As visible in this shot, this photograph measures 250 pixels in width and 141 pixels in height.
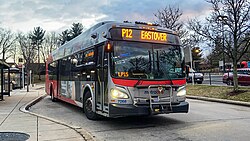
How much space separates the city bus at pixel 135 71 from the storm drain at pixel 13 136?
2403 mm

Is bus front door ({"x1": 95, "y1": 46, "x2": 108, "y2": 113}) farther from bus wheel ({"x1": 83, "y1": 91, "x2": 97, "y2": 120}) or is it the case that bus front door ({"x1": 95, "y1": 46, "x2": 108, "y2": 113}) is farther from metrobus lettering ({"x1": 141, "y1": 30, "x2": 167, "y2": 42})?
metrobus lettering ({"x1": 141, "y1": 30, "x2": 167, "y2": 42})

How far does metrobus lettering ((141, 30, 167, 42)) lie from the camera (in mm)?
8539

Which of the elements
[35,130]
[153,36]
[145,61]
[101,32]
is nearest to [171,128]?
[145,61]

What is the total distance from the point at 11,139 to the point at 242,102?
11.7 metres

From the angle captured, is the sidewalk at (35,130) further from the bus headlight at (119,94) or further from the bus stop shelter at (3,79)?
the bus stop shelter at (3,79)

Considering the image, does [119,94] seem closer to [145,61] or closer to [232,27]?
[145,61]

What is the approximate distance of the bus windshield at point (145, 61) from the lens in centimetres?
801

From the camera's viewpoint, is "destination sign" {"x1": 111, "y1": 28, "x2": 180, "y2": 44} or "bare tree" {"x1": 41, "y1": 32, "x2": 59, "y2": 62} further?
"bare tree" {"x1": 41, "y1": 32, "x2": 59, "y2": 62}

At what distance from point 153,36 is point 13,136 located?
502 cm

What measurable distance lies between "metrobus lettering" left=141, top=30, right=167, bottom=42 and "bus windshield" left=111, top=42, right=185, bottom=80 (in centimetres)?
22

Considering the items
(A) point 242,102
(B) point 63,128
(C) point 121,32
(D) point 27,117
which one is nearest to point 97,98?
(B) point 63,128

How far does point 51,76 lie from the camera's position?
58.4 ft

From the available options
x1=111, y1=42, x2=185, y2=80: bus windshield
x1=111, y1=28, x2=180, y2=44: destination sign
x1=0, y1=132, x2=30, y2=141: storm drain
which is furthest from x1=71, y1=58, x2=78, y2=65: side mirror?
x1=0, y1=132, x2=30, y2=141: storm drain

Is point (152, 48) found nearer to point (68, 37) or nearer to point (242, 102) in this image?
point (242, 102)
